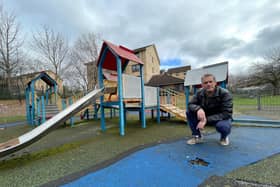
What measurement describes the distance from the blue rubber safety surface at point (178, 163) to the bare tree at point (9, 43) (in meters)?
18.2

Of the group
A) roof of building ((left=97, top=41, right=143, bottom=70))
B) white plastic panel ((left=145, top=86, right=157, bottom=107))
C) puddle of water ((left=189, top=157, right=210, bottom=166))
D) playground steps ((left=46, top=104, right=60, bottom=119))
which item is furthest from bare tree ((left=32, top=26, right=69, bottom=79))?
puddle of water ((left=189, top=157, right=210, bottom=166))

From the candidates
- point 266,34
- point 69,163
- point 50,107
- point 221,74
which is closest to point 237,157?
point 69,163

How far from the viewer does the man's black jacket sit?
2.97 metres

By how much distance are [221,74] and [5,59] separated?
1982cm

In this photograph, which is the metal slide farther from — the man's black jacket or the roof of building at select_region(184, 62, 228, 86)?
the roof of building at select_region(184, 62, 228, 86)

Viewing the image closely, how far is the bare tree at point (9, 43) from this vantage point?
1323cm

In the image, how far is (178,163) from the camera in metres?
2.40

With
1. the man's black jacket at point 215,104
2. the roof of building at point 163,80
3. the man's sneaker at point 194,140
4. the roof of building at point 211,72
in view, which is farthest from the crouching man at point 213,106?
the roof of building at point 163,80

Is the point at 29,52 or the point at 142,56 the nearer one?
the point at 29,52

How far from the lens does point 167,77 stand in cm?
2320

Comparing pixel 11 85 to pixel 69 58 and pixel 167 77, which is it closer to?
pixel 69 58

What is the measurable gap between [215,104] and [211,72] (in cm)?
325

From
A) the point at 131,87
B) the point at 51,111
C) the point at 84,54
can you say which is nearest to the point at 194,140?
the point at 131,87

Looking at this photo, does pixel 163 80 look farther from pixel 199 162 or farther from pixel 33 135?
pixel 33 135
